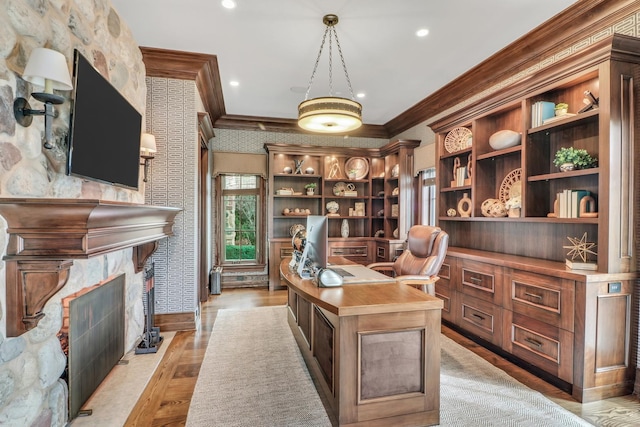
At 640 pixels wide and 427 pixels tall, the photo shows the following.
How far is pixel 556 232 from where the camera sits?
2752 millimetres

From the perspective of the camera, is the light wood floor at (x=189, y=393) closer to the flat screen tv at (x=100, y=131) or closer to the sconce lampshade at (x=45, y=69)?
the flat screen tv at (x=100, y=131)

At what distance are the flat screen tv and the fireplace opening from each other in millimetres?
775

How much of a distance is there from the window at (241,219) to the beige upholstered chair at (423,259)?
9.89 ft

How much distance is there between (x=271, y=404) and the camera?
2.06 metres

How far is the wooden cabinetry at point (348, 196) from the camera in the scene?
509cm

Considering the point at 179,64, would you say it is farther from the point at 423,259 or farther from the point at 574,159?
the point at 574,159

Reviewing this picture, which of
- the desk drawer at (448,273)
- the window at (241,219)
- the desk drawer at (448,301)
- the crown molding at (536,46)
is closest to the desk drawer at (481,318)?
the desk drawer at (448,301)

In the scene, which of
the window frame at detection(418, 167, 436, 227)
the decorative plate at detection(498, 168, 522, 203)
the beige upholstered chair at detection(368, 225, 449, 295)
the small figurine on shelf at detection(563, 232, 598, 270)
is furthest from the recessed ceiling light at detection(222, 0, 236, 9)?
the window frame at detection(418, 167, 436, 227)

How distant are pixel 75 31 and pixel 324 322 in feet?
7.87

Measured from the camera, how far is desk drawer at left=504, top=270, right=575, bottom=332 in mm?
2164

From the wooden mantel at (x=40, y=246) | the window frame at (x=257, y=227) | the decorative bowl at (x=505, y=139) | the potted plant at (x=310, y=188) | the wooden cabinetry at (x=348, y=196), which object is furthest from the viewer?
the potted plant at (x=310, y=188)

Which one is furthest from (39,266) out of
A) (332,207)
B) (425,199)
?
(425,199)

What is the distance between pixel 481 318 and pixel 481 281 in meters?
0.35

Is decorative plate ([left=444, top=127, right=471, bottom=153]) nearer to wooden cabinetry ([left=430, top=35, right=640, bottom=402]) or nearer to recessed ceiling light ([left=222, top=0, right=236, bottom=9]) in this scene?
wooden cabinetry ([left=430, top=35, right=640, bottom=402])
